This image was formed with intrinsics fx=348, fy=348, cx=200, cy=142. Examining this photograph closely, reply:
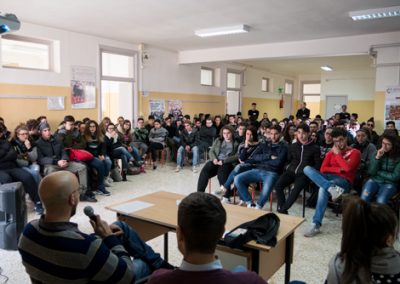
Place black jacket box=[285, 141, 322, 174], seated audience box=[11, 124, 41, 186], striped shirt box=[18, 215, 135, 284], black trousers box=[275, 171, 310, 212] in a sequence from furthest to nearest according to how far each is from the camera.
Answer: seated audience box=[11, 124, 41, 186]
black jacket box=[285, 141, 322, 174]
black trousers box=[275, 171, 310, 212]
striped shirt box=[18, 215, 135, 284]

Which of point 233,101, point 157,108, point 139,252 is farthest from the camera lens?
point 233,101

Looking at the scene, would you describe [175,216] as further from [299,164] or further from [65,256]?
[299,164]

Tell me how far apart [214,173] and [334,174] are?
1.74m

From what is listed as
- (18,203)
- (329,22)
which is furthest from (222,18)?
(18,203)

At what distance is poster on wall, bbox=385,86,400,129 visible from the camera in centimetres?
754

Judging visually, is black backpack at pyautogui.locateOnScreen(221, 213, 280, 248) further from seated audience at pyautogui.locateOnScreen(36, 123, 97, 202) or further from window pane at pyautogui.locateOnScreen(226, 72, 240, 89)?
window pane at pyautogui.locateOnScreen(226, 72, 240, 89)

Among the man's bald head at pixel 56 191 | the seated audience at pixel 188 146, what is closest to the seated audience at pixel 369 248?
the man's bald head at pixel 56 191

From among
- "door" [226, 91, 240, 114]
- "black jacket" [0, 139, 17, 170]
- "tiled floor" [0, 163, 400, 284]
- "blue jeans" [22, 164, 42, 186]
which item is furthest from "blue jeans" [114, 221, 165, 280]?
"door" [226, 91, 240, 114]

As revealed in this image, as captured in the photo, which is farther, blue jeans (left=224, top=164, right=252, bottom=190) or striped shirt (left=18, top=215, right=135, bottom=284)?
blue jeans (left=224, top=164, right=252, bottom=190)

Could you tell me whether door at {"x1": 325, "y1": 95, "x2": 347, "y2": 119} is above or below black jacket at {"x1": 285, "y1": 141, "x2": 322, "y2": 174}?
above

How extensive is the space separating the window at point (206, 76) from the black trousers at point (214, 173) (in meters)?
6.48

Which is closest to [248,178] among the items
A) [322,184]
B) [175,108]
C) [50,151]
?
[322,184]

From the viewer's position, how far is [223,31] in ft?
23.4

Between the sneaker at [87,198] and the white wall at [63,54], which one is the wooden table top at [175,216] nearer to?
the sneaker at [87,198]
